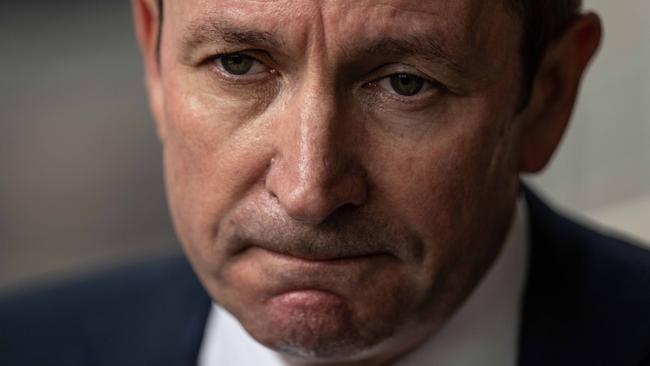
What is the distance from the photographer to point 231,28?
1.40 metres

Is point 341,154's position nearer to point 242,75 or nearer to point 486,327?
point 242,75

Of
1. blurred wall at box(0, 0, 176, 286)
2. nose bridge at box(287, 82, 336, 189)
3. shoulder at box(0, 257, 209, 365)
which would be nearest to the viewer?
nose bridge at box(287, 82, 336, 189)

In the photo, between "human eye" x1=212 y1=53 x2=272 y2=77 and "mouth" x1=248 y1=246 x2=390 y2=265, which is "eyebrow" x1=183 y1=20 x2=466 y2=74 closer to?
"human eye" x1=212 y1=53 x2=272 y2=77

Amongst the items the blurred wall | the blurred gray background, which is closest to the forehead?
the blurred gray background

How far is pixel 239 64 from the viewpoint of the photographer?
4.75 feet

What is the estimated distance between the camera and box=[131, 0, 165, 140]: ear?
1.64m

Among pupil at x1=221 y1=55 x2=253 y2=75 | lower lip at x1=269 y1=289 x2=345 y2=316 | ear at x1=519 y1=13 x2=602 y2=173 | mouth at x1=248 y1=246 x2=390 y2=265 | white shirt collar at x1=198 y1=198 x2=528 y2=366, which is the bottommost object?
white shirt collar at x1=198 y1=198 x2=528 y2=366

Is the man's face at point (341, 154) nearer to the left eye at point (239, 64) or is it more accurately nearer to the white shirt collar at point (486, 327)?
the left eye at point (239, 64)

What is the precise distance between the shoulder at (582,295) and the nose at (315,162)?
388mm

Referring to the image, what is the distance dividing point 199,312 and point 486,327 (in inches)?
18.0

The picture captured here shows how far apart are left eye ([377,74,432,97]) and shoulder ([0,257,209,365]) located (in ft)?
1.98

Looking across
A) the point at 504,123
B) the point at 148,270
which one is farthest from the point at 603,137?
the point at 504,123

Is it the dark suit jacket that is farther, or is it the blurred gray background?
the blurred gray background

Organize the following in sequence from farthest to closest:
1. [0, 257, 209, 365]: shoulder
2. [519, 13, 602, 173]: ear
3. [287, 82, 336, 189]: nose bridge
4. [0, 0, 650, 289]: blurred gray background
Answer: [0, 0, 650, 289]: blurred gray background, [0, 257, 209, 365]: shoulder, [519, 13, 602, 173]: ear, [287, 82, 336, 189]: nose bridge
